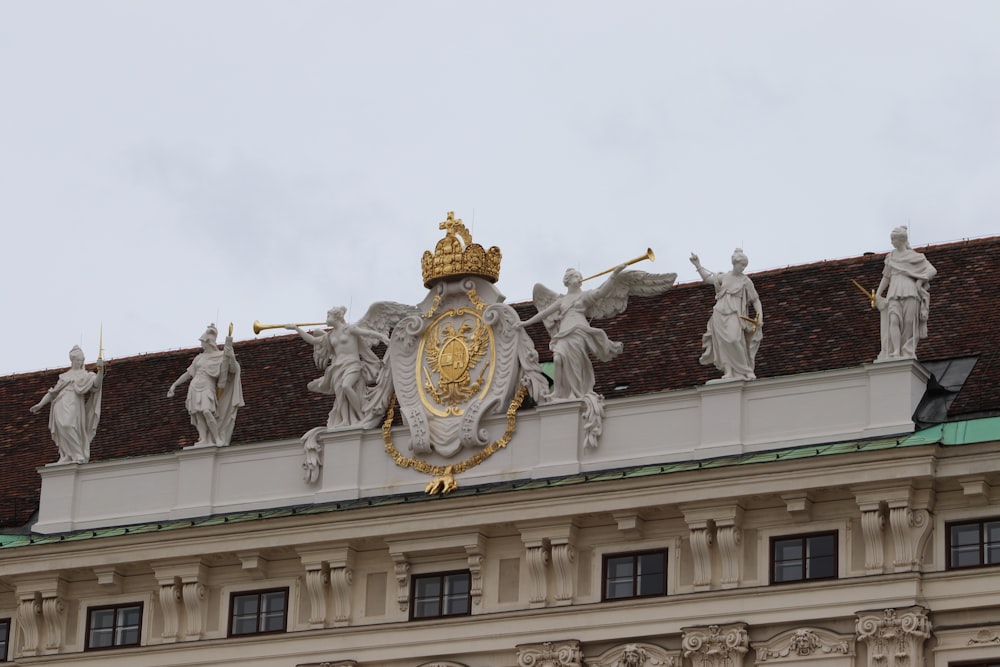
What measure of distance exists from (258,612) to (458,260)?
200 inches

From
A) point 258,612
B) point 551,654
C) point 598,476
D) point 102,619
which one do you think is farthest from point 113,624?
point 598,476

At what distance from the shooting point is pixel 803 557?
35.2 meters

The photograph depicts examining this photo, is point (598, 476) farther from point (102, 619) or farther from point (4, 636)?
point (4, 636)

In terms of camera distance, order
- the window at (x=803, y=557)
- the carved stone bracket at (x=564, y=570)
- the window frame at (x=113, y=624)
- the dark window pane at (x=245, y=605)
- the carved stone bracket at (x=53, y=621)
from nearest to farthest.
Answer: the window at (x=803, y=557)
the carved stone bracket at (x=564, y=570)
the dark window pane at (x=245, y=605)
the window frame at (x=113, y=624)
the carved stone bracket at (x=53, y=621)

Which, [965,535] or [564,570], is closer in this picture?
[965,535]

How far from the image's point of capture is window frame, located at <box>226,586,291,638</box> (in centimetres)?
3797

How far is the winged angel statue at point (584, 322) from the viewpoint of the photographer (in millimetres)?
37312

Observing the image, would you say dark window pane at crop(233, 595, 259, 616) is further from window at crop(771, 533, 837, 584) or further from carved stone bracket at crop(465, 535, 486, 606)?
window at crop(771, 533, 837, 584)

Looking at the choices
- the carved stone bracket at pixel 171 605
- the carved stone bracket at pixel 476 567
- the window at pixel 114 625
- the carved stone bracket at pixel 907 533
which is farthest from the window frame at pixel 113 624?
the carved stone bracket at pixel 907 533

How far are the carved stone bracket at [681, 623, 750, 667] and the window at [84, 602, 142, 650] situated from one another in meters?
7.73

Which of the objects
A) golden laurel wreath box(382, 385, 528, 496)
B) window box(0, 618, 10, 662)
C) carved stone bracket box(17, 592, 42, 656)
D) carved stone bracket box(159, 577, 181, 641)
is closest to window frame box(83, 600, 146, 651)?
carved stone bracket box(159, 577, 181, 641)

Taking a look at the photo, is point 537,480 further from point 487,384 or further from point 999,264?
point 999,264

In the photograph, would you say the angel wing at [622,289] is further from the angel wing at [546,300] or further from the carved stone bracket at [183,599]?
the carved stone bracket at [183,599]

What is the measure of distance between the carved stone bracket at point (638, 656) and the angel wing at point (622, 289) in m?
4.46
